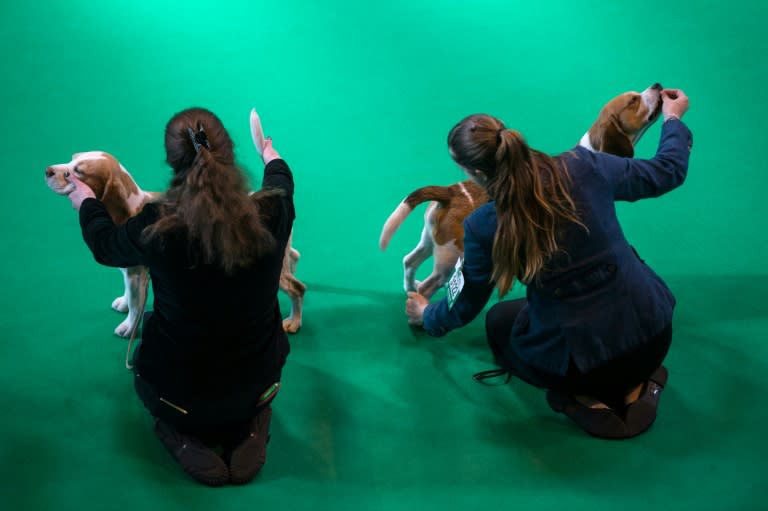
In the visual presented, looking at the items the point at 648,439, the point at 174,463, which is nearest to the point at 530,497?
the point at 648,439

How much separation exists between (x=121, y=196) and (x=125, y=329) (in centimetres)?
67

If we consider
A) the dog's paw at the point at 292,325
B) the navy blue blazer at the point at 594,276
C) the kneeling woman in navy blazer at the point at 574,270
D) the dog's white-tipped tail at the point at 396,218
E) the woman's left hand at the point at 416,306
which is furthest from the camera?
the dog's paw at the point at 292,325

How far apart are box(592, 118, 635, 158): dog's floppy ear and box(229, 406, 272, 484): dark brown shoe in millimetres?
1728

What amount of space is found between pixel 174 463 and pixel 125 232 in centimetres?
84

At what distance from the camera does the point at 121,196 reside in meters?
2.75

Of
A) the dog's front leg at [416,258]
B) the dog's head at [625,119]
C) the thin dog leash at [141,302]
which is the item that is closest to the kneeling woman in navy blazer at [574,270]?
the dog's head at [625,119]

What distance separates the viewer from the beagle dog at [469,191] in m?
2.90

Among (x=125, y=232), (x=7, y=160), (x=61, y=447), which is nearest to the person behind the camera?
(x=125, y=232)

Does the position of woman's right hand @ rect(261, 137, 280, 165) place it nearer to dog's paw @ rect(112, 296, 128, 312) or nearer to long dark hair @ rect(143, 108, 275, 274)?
long dark hair @ rect(143, 108, 275, 274)

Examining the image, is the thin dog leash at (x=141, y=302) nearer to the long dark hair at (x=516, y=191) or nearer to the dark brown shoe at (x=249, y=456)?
the dark brown shoe at (x=249, y=456)

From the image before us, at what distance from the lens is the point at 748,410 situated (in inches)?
107

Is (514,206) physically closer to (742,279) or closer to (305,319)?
(305,319)

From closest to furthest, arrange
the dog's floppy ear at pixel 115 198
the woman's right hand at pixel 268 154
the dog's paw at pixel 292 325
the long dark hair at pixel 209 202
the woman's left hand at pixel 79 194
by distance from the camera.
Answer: the long dark hair at pixel 209 202, the woman's left hand at pixel 79 194, the woman's right hand at pixel 268 154, the dog's floppy ear at pixel 115 198, the dog's paw at pixel 292 325

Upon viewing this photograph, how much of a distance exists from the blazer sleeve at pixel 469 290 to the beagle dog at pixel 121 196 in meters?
0.69
